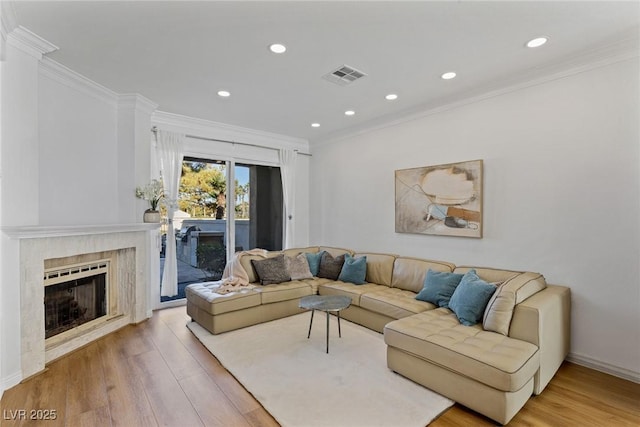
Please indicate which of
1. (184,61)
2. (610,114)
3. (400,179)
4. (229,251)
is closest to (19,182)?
(184,61)

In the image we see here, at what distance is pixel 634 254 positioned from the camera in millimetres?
2492

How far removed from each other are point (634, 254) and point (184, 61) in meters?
4.32

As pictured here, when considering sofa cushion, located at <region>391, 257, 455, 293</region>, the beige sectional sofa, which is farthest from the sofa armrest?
sofa cushion, located at <region>391, 257, 455, 293</region>

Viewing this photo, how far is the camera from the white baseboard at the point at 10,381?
2.31 metres

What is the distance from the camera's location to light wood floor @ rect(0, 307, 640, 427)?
6.63ft

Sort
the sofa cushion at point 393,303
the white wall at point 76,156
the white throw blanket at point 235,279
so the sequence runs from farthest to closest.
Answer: the white throw blanket at point 235,279 < the sofa cushion at point 393,303 < the white wall at point 76,156

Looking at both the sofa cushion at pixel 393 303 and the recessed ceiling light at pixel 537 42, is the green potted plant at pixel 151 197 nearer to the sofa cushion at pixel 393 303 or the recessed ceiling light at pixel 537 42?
the sofa cushion at pixel 393 303

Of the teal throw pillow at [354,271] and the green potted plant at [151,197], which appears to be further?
the teal throw pillow at [354,271]

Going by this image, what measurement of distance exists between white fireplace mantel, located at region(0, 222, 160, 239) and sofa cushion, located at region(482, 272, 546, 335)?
12.9ft

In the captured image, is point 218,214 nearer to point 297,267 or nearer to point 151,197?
point 151,197

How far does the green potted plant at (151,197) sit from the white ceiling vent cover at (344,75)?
2649 mm

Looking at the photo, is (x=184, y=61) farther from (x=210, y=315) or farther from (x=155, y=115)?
(x=210, y=315)

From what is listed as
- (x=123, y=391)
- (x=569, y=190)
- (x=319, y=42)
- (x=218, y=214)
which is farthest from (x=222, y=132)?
(x=569, y=190)

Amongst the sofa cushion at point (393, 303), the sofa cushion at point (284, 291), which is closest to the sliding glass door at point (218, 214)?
the sofa cushion at point (284, 291)
